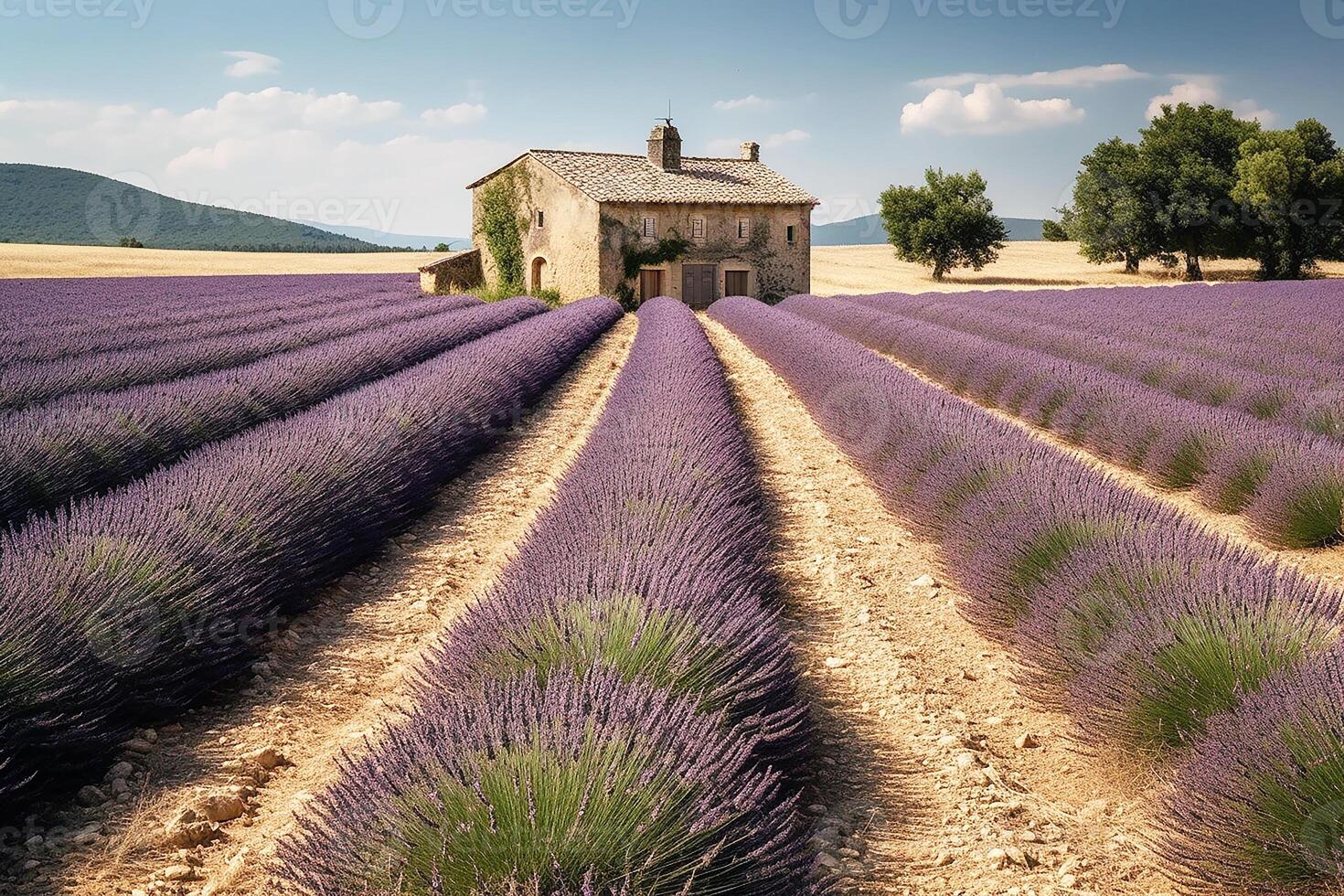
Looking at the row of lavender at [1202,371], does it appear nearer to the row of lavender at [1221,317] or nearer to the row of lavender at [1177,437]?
the row of lavender at [1221,317]

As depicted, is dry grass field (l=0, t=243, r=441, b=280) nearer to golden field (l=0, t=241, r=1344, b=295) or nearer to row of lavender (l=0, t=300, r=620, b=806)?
golden field (l=0, t=241, r=1344, b=295)

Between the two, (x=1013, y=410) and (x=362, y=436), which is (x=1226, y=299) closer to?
(x=1013, y=410)

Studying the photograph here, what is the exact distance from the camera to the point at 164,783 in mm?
2377

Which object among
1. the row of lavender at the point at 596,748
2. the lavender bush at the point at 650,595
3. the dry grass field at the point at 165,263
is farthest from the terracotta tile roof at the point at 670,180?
the row of lavender at the point at 596,748

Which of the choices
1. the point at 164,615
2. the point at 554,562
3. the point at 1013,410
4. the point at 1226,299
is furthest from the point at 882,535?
the point at 1226,299

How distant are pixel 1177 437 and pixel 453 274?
20458 mm

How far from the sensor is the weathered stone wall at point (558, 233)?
830 inches

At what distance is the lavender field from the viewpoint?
168cm

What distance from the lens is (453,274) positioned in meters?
23.6

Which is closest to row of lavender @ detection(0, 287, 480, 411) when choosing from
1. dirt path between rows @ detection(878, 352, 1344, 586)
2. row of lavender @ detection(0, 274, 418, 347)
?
row of lavender @ detection(0, 274, 418, 347)

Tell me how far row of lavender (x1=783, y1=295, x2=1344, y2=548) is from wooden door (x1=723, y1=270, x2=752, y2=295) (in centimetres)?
1308

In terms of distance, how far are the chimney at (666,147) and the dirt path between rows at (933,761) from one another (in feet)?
72.6

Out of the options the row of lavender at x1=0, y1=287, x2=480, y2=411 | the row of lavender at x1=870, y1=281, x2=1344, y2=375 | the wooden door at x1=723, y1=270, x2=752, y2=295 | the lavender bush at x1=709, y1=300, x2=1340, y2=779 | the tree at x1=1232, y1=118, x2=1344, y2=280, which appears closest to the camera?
the lavender bush at x1=709, y1=300, x2=1340, y2=779

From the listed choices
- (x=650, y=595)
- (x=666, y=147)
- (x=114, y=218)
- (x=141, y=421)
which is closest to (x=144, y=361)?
(x=141, y=421)
